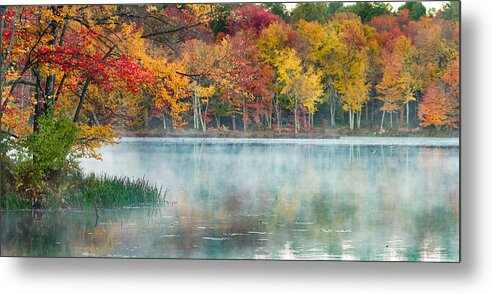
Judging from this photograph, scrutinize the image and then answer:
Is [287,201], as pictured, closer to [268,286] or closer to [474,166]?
[268,286]

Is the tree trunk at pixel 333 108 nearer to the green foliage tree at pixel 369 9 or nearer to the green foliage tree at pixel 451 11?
the green foliage tree at pixel 369 9

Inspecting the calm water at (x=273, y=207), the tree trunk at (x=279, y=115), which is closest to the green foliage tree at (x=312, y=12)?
the tree trunk at (x=279, y=115)

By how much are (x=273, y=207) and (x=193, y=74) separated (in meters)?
1.37

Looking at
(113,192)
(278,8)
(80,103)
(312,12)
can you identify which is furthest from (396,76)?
(80,103)

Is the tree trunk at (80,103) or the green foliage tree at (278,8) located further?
the tree trunk at (80,103)

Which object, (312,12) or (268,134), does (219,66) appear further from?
(312,12)

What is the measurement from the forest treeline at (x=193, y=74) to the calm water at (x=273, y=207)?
0.71ft

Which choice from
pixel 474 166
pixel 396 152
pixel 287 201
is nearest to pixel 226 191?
pixel 287 201

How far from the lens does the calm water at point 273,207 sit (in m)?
7.39

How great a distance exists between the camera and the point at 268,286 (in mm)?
7469

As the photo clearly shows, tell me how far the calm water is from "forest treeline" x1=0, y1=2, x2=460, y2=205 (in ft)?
0.71

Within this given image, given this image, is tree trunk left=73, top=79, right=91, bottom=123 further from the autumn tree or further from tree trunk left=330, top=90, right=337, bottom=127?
the autumn tree

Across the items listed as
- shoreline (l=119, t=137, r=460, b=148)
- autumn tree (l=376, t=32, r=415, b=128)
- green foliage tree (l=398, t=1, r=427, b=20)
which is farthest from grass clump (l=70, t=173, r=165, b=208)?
green foliage tree (l=398, t=1, r=427, b=20)

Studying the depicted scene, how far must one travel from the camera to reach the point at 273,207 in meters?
7.62
